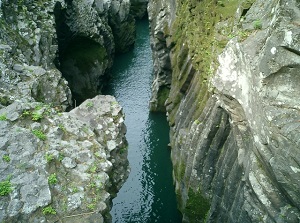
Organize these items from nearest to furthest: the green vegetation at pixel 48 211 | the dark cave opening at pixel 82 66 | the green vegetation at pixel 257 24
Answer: the green vegetation at pixel 48 211 < the green vegetation at pixel 257 24 < the dark cave opening at pixel 82 66

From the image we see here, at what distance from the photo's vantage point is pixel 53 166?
11180 millimetres

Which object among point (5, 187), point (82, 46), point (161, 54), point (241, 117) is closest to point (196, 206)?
point (241, 117)

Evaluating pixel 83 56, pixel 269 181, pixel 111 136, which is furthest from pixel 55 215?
pixel 83 56

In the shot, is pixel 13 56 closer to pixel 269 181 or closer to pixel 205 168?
pixel 205 168

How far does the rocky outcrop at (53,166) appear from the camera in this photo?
10.1m

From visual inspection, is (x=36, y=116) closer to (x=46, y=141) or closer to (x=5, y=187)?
(x=46, y=141)

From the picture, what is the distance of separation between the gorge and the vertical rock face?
40 mm

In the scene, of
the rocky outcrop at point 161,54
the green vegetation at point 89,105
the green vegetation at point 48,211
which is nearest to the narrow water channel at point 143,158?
the rocky outcrop at point 161,54

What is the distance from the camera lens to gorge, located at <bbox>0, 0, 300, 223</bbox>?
34.7ft

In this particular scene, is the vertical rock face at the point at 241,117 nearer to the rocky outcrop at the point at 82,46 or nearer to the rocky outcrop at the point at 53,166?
the rocky outcrop at the point at 53,166

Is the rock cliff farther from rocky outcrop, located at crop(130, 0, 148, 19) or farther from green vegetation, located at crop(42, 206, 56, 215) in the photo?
rocky outcrop, located at crop(130, 0, 148, 19)

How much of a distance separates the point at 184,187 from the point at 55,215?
10342 mm

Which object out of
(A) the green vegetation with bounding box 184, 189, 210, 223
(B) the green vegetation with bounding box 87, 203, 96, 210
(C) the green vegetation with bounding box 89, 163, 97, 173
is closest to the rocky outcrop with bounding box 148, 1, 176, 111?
(A) the green vegetation with bounding box 184, 189, 210, 223

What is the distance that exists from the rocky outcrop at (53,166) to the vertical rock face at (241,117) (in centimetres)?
451
